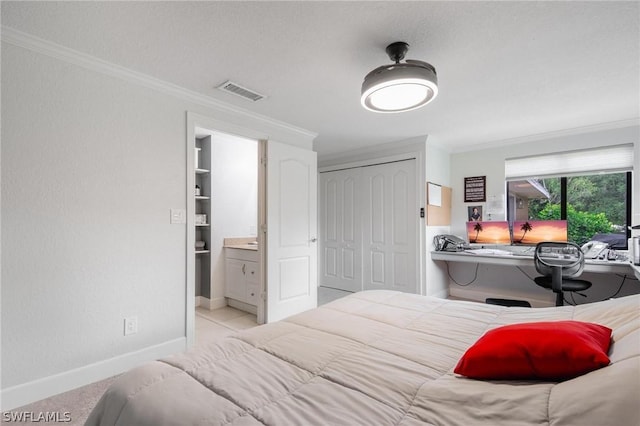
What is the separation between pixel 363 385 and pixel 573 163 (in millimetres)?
4319

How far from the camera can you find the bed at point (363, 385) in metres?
0.75

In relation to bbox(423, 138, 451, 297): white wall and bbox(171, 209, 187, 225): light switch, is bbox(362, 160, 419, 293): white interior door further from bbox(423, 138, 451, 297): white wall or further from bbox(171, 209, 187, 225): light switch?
bbox(171, 209, 187, 225): light switch

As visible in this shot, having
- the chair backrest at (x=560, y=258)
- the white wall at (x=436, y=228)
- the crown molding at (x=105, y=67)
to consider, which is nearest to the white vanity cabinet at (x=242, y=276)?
the crown molding at (x=105, y=67)

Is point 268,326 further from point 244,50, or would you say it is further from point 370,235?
point 370,235

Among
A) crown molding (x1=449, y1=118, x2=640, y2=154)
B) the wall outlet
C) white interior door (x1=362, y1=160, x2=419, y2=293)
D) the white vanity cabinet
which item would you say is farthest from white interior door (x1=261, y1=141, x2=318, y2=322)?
crown molding (x1=449, y1=118, x2=640, y2=154)

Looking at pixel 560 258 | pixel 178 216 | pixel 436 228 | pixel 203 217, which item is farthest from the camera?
pixel 436 228

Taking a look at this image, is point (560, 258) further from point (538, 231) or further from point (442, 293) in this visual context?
point (442, 293)

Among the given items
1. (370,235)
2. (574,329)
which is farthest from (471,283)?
(574,329)

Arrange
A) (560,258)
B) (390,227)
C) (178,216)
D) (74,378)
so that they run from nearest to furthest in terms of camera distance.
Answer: (74,378) < (178,216) < (560,258) < (390,227)

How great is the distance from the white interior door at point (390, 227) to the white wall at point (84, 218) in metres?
2.82

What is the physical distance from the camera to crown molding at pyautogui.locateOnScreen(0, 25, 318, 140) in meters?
1.85

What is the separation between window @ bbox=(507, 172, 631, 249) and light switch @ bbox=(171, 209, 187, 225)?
13.9 ft

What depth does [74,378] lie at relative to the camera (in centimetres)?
205

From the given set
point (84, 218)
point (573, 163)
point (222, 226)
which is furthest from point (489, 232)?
point (84, 218)
